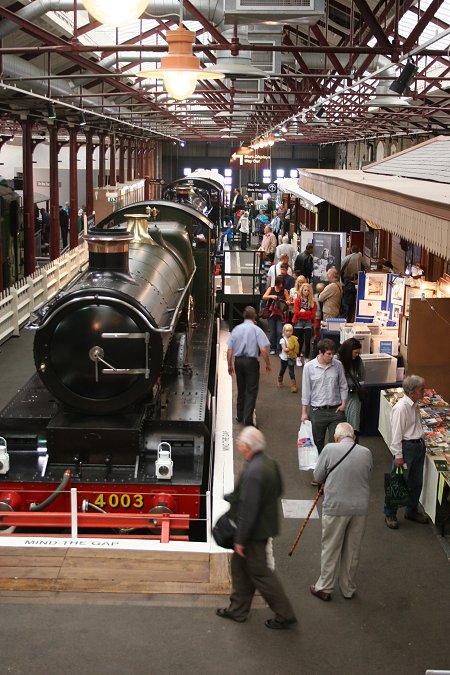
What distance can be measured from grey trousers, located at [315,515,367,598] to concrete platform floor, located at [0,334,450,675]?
134 mm

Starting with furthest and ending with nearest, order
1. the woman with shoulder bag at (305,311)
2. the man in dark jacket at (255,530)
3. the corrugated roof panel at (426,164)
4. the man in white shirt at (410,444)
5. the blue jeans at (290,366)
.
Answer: the woman with shoulder bag at (305,311) < the corrugated roof panel at (426,164) < the blue jeans at (290,366) < the man in white shirt at (410,444) < the man in dark jacket at (255,530)

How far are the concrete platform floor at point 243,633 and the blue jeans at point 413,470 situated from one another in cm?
96

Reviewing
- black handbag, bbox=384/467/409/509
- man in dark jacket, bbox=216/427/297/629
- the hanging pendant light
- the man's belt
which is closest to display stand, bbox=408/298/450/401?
the man's belt

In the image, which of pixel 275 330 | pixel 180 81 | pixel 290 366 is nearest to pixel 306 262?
pixel 275 330

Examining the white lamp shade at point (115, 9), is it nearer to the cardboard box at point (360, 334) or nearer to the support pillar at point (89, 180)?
the cardboard box at point (360, 334)

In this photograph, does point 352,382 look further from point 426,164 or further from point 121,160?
point 121,160

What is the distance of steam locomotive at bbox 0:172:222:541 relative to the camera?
6980 millimetres

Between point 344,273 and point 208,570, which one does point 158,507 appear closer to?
point 208,570

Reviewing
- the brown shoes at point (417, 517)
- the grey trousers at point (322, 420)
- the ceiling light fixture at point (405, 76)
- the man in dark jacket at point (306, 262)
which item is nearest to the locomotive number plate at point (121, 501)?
the grey trousers at point (322, 420)

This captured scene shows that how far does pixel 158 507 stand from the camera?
6.79 m

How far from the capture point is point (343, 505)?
5.93 metres

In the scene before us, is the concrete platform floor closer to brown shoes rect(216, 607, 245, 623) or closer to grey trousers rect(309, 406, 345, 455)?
brown shoes rect(216, 607, 245, 623)

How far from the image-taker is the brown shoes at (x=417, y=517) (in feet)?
25.4

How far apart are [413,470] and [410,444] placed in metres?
0.28
